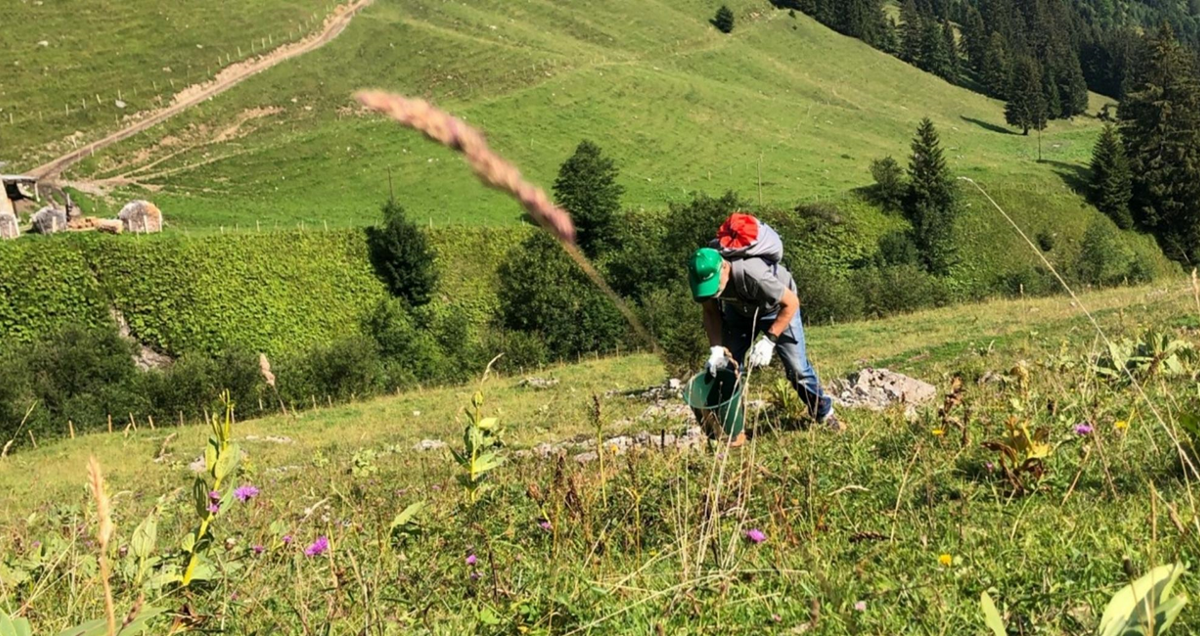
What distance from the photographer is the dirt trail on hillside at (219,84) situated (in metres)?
46.1

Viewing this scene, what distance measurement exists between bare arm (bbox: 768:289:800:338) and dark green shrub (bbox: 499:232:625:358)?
112 ft

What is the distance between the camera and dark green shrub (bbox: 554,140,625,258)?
44062 mm

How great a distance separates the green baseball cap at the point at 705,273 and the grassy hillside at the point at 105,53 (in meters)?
53.7

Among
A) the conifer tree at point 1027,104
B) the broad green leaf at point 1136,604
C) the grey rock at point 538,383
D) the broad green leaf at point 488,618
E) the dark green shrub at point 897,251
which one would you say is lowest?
the grey rock at point 538,383

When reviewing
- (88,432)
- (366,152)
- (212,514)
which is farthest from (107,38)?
(212,514)

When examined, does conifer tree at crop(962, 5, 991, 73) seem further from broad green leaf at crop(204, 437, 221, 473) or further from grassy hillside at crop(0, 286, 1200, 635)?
broad green leaf at crop(204, 437, 221, 473)

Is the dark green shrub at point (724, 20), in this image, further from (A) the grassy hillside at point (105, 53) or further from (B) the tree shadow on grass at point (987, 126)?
(A) the grassy hillside at point (105, 53)

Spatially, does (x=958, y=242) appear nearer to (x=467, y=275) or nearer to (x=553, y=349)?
(x=553, y=349)

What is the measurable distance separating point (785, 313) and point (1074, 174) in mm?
66956

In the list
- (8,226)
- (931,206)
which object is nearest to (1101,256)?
(931,206)

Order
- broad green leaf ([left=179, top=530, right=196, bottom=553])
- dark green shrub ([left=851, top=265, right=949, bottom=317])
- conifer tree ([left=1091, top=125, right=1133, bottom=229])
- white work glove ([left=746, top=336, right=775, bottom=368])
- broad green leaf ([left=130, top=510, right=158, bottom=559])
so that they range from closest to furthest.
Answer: broad green leaf ([left=179, top=530, right=196, bottom=553])
broad green leaf ([left=130, top=510, right=158, bottom=559])
white work glove ([left=746, top=336, right=775, bottom=368])
dark green shrub ([left=851, top=265, right=949, bottom=317])
conifer tree ([left=1091, top=125, right=1133, bottom=229])

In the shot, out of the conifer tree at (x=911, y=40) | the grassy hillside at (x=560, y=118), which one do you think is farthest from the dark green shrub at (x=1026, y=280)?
the conifer tree at (x=911, y=40)

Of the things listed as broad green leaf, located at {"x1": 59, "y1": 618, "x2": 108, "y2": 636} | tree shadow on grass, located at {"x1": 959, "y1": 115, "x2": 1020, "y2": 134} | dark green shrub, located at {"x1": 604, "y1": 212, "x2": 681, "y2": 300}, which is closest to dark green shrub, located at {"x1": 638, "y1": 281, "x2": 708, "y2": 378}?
dark green shrub, located at {"x1": 604, "y1": 212, "x2": 681, "y2": 300}

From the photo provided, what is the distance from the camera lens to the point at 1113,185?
185 feet
